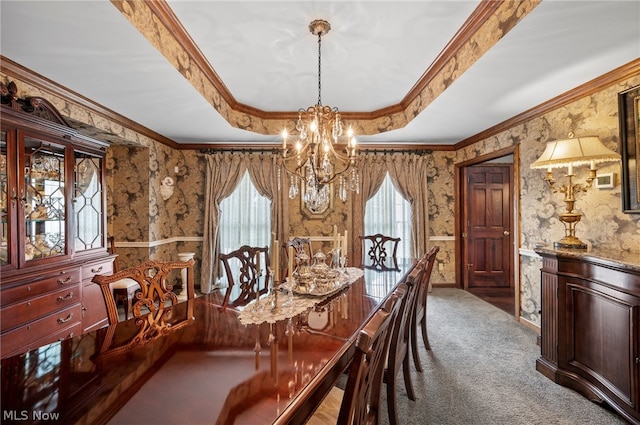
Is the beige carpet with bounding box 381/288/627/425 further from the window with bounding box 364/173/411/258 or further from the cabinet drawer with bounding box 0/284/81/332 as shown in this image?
the cabinet drawer with bounding box 0/284/81/332

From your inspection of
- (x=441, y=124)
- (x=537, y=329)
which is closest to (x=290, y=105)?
(x=441, y=124)

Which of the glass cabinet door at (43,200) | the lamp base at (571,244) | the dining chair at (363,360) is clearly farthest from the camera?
the lamp base at (571,244)

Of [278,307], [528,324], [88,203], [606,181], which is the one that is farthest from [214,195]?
[606,181]

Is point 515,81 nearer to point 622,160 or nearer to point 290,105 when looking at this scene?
point 622,160

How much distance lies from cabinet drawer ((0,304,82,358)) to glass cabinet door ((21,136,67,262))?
1.48ft

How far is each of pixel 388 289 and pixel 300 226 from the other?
276cm

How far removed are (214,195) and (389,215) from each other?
277 cm

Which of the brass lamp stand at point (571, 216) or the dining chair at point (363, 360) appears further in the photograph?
the brass lamp stand at point (571, 216)

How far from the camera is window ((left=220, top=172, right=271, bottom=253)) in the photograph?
15.5ft

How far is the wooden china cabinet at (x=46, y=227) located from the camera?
1927 mm

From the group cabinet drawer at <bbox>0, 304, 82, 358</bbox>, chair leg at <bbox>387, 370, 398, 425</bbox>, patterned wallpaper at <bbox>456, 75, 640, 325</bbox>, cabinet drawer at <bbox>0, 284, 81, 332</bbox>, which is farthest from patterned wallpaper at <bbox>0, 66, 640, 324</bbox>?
chair leg at <bbox>387, 370, 398, 425</bbox>

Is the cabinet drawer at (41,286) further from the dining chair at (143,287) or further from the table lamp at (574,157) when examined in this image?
the table lamp at (574,157)

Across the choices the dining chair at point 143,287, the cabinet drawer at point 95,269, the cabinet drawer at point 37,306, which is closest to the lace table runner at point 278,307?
the dining chair at point 143,287

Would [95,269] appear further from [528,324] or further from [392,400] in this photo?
[528,324]
